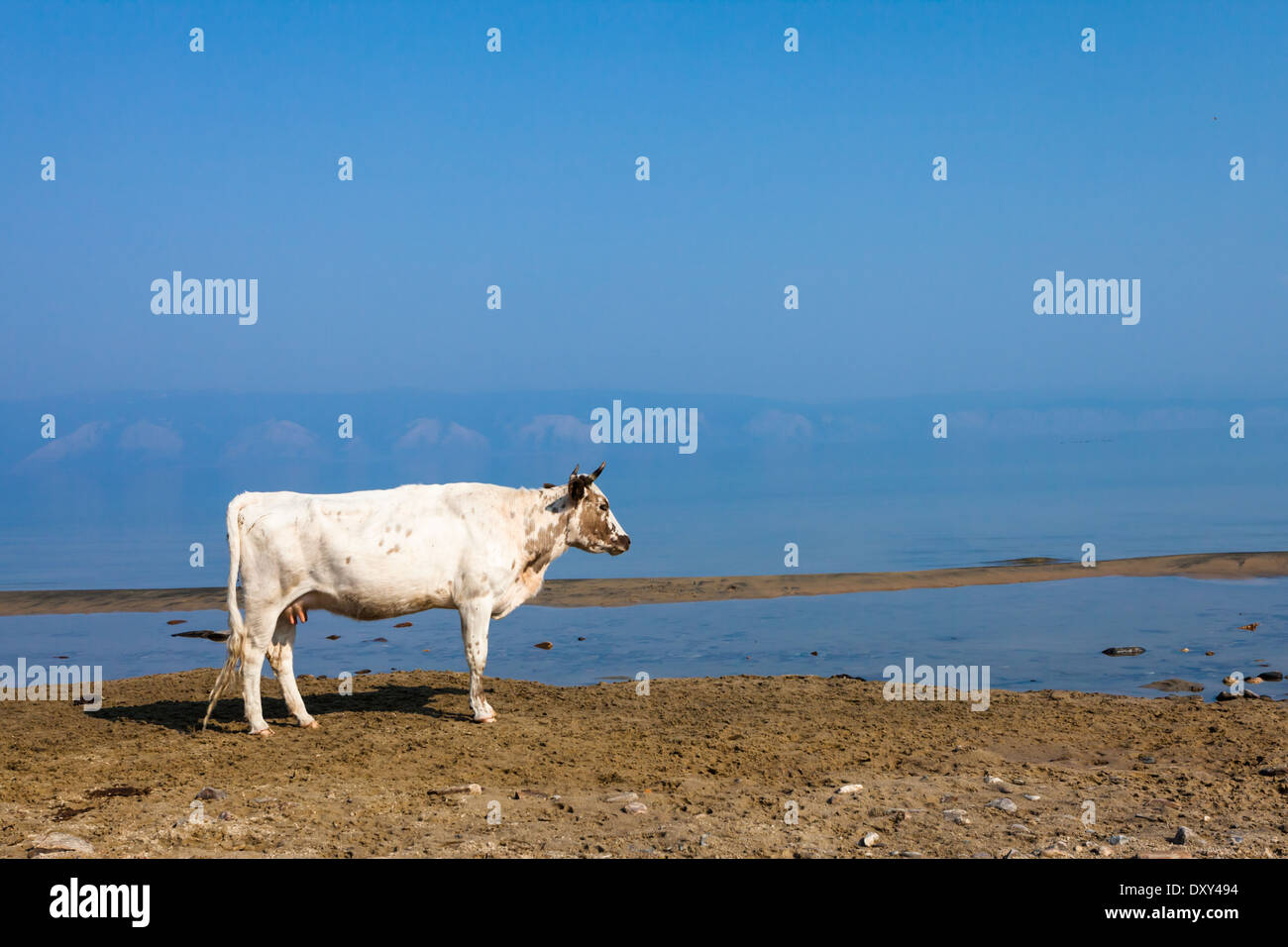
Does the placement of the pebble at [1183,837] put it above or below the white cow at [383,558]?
below

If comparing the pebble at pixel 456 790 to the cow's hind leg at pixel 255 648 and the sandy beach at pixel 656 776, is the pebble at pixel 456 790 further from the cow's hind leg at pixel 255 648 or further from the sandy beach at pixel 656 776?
the cow's hind leg at pixel 255 648

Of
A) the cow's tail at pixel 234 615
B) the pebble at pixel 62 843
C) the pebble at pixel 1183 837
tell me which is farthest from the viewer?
the cow's tail at pixel 234 615

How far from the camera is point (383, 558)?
35.6ft

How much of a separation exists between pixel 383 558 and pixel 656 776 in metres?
3.52

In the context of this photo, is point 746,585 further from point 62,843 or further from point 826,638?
point 62,843

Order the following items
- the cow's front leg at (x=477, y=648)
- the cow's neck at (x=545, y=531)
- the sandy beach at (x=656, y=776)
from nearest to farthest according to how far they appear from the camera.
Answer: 1. the sandy beach at (x=656, y=776)
2. the cow's front leg at (x=477, y=648)
3. the cow's neck at (x=545, y=531)

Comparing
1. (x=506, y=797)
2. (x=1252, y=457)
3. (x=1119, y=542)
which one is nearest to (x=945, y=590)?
(x=1119, y=542)

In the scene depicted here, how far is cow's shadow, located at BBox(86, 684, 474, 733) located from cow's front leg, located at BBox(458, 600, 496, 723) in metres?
0.24

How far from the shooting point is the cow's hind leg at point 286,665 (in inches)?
434
